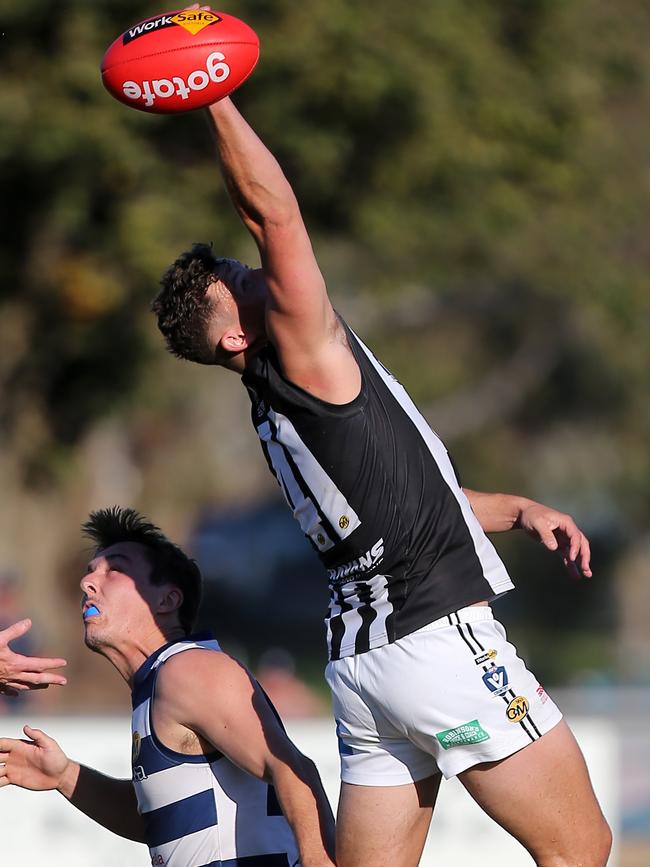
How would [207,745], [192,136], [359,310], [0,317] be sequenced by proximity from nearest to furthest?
[207,745] < [192,136] < [0,317] < [359,310]

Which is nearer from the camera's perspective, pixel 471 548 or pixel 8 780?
pixel 471 548

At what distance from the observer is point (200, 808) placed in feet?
12.8

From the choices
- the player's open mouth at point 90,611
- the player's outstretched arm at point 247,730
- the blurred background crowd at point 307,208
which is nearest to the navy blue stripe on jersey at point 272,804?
the player's outstretched arm at point 247,730

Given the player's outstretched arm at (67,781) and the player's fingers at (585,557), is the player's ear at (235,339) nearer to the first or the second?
the player's fingers at (585,557)

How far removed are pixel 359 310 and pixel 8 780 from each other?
16.7 m

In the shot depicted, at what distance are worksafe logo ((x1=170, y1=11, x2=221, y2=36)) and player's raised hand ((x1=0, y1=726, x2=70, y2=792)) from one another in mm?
2195

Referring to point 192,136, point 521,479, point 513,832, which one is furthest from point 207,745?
point 521,479

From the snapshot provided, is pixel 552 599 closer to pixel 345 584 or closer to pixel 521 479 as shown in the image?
pixel 521 479

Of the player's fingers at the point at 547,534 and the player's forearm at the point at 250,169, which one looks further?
the player's fingers at the point at 547,534

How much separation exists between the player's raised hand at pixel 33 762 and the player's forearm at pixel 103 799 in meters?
0.04

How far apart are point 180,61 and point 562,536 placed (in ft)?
5.71

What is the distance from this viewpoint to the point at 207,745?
3906mm

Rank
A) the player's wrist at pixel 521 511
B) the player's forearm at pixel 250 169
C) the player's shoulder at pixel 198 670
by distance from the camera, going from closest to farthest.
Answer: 1. the player's forearm at pixel 250 169
2. the player's shoulder at pixel 198 670
3. the player's wrist at pixel 521 511

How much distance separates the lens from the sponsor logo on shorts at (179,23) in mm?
3350
